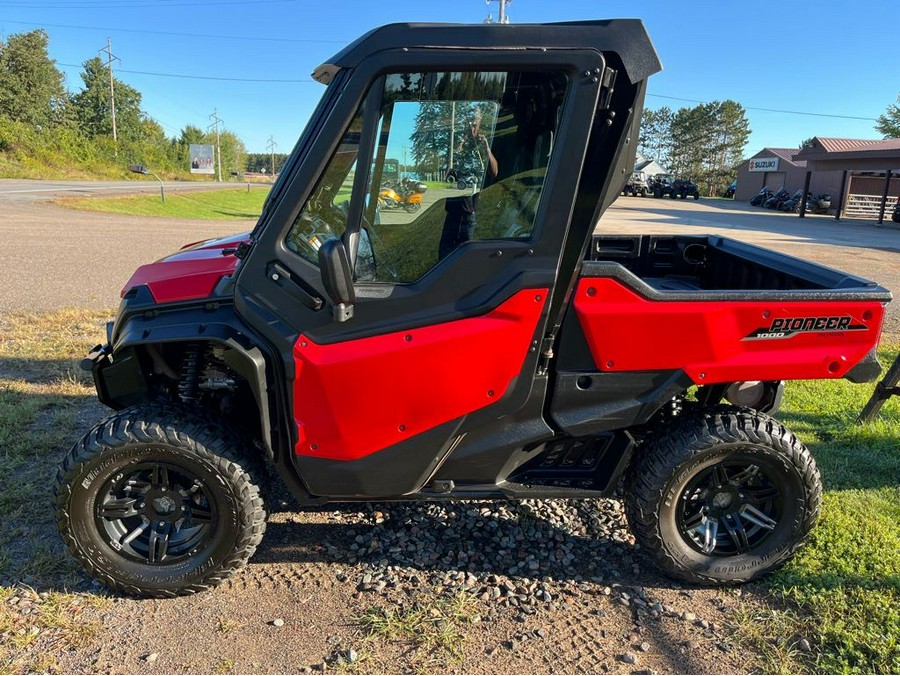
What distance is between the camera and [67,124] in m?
54.9

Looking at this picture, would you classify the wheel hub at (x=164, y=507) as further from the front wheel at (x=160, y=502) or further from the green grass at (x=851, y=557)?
the green grass at (x=851, y=557)

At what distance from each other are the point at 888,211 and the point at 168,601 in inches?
1611

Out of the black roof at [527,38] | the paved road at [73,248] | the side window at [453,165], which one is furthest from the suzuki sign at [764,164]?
the side window at [453,165]

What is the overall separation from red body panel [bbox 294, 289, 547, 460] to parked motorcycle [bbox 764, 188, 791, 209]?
44.1 m

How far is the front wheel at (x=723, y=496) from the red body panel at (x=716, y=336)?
0.28 metres

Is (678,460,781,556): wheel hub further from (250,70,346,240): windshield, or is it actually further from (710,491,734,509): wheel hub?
(250,70,346,240): windshield

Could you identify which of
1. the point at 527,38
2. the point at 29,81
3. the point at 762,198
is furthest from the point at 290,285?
the point at 29,81

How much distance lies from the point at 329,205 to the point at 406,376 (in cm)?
73

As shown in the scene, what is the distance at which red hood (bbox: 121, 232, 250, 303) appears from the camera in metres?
2.69

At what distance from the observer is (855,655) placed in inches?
97.6

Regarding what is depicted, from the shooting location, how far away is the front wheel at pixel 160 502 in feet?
8.68

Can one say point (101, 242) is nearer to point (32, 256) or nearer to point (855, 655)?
point (32, 256)

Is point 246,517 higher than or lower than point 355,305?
lower

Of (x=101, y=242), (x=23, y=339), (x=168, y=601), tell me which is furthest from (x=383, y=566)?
(x=101, y=242)
